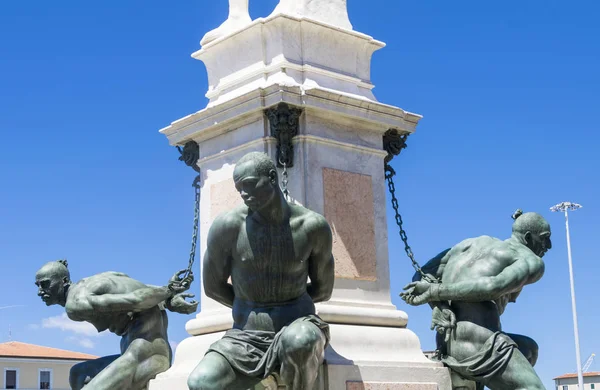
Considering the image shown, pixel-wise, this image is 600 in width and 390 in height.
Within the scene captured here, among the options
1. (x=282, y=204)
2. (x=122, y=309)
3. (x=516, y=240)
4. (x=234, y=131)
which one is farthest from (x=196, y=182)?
(x=516, y=240)

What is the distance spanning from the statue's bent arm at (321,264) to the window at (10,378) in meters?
60.5

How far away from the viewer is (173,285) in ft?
28.4

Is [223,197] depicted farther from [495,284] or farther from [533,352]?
[533,352]

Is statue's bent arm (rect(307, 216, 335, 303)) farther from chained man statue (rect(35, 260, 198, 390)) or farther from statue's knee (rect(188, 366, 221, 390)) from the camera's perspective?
chained man statue (rect(35, 260, 198, 390))

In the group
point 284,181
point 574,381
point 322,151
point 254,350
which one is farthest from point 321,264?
point 574,381

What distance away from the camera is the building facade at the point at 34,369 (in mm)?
64125

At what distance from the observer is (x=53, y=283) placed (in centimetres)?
892

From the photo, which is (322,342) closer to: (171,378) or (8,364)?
(171,378)

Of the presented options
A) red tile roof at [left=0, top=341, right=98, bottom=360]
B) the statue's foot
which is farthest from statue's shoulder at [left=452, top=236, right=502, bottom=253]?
red tile roof at [left=0, top=341, right=98, bottom=360]

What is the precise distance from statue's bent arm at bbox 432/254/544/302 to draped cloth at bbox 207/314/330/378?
4.92ft

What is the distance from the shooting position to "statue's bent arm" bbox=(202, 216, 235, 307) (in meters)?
7.23

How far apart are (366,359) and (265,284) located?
1.44 m

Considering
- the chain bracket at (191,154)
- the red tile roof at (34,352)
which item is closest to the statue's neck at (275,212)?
the chain bracket at (191,154)

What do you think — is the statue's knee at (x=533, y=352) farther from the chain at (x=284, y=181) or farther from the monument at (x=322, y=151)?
the chain at (x=284, y=181)
